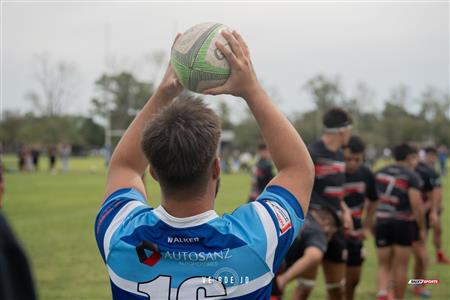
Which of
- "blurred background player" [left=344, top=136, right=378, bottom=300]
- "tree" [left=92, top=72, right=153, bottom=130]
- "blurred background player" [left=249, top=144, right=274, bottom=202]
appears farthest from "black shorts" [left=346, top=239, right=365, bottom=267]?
"tree" [left=92, top=72, right=153, bottom=130]

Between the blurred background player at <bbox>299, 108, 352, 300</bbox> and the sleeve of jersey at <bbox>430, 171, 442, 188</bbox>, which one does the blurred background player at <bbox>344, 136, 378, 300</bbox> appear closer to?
the blurred background player at <bbox>299, 108, 352, 300</bbox>

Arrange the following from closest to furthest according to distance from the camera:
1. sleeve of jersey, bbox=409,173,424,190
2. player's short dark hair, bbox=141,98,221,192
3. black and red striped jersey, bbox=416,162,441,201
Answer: player's short dark hair, bbox=141,98,221,192
sleeve of jersey, bbox=409,173,424,190
black and red striped jersey, bbox=416,162,441,201

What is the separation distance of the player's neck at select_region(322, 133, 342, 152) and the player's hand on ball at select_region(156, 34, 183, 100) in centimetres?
446

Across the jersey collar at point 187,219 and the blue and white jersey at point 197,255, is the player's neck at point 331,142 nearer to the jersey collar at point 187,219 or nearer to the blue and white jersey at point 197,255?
the blue and white jersey at point 197,255

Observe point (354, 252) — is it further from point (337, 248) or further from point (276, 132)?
point (276, 132)

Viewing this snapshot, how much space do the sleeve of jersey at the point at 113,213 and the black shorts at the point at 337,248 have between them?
4849 mm

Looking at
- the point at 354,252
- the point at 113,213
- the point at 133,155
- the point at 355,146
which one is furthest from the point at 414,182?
the point at 113,213

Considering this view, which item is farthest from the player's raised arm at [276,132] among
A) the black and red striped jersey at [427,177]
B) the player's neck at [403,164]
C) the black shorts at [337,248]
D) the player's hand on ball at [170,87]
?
the black and red striped jersey at [427,177]

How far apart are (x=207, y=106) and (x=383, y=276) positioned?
21.3 ft

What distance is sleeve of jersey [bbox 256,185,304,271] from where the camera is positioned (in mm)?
2100

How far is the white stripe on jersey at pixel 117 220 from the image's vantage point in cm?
216

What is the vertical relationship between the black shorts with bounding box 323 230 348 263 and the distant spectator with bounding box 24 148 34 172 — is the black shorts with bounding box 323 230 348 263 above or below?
above

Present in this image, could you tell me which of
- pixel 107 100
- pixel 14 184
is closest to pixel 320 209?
pixel 14 184

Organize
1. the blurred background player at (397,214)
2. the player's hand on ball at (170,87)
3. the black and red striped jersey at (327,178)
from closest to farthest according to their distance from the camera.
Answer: the player's hand on ball at (170,87)
the black and red striped jersey at (327,178)
the blurred background player at (397,214)
